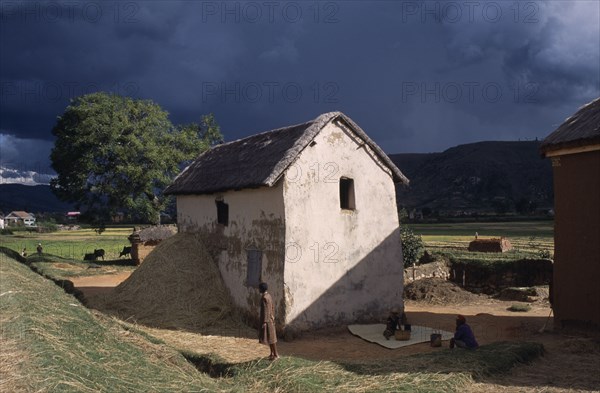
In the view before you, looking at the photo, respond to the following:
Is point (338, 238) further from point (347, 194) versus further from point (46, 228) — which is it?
point (46, 228)

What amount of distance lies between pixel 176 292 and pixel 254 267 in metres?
3.07

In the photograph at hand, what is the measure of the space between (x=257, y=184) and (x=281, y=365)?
238 inches

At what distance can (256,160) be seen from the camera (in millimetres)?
16219

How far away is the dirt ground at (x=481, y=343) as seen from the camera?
31.6 ft

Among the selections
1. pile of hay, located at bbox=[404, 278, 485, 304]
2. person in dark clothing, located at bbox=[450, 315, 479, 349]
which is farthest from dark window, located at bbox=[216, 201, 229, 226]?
person in dark clothing, located at bbox=[450, 315, 479, 349]

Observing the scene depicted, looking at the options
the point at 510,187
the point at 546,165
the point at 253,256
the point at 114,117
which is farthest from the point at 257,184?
the point at 546,165

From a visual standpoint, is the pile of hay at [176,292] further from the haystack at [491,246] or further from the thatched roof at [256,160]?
the haystack at [491,246]

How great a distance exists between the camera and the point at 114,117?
3159 centimetres

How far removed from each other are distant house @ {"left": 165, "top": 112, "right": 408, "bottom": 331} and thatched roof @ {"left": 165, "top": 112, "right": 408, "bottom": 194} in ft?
0.14

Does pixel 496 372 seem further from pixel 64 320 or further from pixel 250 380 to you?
pixel 64 320

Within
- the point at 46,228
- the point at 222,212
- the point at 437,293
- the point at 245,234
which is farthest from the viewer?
the point at 46,228

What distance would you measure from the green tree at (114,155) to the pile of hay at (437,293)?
17414 mm

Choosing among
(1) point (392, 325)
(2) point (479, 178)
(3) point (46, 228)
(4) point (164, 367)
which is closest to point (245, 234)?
(1) point (392, 325)

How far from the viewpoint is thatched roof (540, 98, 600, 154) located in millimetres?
12727
